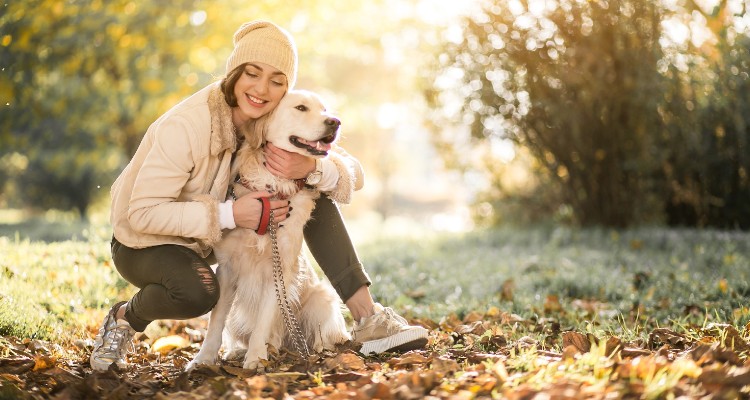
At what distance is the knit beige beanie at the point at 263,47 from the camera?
113 inches

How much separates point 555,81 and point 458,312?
3900 millimetres

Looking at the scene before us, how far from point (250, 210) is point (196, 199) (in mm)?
217

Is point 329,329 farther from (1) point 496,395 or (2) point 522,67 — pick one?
(2) point 522,67

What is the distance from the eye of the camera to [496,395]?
195 cm

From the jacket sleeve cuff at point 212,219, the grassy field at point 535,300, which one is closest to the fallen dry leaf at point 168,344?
the grassy field at point 535,300

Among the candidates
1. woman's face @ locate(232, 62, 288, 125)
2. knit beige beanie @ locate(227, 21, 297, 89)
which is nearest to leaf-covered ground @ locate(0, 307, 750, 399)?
woman's face @ locate(232, 62, 288, 125)

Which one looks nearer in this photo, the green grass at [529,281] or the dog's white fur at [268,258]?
the dog's white fur at [268,258]

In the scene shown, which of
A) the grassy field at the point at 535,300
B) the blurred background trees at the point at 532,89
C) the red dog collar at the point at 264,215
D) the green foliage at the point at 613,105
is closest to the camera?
the grassy field at the point at 535,300

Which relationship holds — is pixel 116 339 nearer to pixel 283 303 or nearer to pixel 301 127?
pixel 283 303

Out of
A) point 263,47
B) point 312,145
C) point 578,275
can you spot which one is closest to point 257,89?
point 263,47

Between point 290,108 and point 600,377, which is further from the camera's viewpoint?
point 290,108

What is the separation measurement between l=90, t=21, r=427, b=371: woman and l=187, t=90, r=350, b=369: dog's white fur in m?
0.06

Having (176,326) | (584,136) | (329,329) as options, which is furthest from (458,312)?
(584,136)

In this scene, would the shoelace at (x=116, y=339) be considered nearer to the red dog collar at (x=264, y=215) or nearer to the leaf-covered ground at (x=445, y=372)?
the leaf-covered ground at (x=445, y=372)
